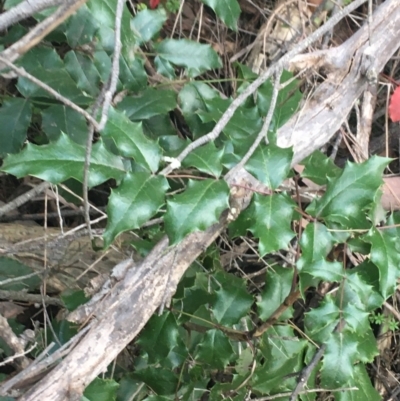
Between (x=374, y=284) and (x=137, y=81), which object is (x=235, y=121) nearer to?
(x=137, y=81)

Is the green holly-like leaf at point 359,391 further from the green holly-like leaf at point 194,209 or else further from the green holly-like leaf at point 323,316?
the green holly-like leaf at point 194,209

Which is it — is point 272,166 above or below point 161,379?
above

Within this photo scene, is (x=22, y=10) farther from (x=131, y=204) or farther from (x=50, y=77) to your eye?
(x=50, y=77)

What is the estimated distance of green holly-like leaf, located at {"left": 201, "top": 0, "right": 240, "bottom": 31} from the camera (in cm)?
103

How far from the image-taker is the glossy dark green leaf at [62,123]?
41.3 inches

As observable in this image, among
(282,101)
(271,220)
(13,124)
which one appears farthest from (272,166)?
(13,124)

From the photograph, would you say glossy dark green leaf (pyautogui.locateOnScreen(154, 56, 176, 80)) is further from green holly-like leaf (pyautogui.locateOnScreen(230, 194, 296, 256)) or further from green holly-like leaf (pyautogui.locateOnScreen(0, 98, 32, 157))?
green holly-like leaf (pyautogui.locateOnScreen(230, 194, 296, 256))

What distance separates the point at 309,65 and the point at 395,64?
1.62ft

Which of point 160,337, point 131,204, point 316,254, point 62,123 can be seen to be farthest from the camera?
point 62,123

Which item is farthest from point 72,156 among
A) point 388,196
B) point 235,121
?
point 388,196

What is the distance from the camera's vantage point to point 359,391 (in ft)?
3.29

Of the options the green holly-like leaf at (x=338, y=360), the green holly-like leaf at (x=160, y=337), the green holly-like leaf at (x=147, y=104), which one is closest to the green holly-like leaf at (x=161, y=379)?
the green holly-like leaf at (x=160, y=337)

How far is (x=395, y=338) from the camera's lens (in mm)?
1393

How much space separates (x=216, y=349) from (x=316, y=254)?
0.30 m
